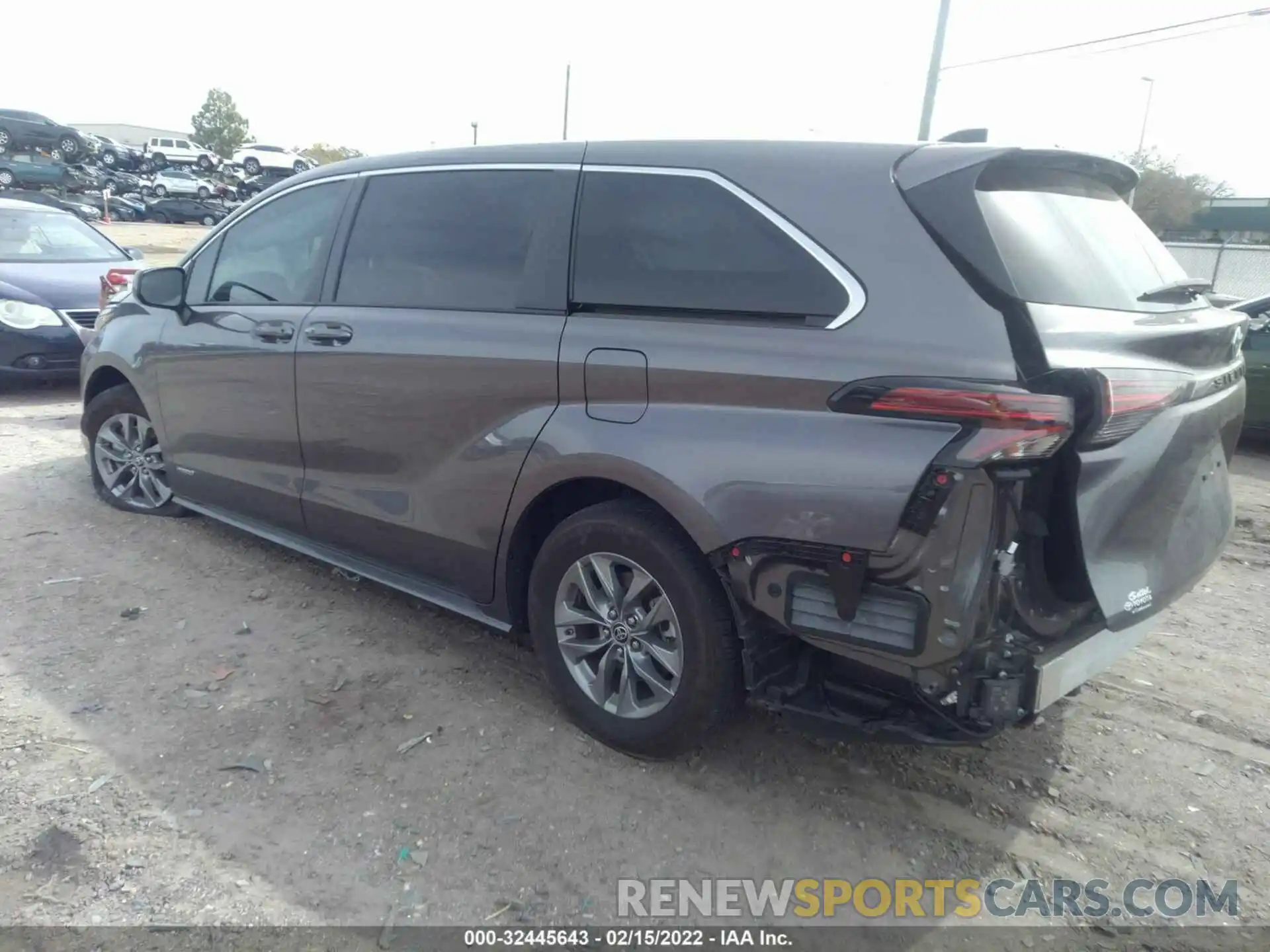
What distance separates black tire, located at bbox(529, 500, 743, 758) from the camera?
2.79 metres

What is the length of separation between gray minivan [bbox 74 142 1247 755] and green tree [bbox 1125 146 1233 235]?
1500 inches

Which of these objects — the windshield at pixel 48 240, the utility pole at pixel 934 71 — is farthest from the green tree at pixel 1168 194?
the windshield at pixel 48 240

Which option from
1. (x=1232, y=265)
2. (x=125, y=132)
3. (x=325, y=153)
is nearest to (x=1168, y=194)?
(x=1232, y=265)

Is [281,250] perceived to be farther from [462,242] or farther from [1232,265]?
[1232,265]

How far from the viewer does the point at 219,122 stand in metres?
73.0

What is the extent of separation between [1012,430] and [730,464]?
743 millimetres

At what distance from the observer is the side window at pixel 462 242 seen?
3258 mm

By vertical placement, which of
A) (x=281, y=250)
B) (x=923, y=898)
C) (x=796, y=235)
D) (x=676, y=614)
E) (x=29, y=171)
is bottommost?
(x=923, y=898)

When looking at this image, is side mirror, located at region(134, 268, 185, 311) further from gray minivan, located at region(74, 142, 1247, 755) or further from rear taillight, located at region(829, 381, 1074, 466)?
rear taillight, located at region(829, 381, 1074, 466)

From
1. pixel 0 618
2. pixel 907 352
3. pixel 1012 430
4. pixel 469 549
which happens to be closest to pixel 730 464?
pixel 907 352

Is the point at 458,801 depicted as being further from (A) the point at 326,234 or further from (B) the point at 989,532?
(A) the point at 326,234

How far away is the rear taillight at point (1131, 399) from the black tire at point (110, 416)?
14.9 ft

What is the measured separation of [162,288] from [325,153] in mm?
77033

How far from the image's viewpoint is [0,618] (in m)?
3.98
